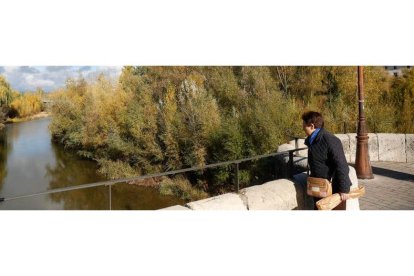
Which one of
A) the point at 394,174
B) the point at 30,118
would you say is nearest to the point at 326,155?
the point at 394,174

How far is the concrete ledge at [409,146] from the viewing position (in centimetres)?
648

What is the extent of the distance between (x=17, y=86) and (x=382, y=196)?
10.3 meters

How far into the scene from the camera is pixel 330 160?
2.84 m

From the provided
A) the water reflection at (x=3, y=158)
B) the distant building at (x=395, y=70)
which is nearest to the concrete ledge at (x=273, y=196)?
the distant building at (x=395, y=70)

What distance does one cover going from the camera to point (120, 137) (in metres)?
18.2

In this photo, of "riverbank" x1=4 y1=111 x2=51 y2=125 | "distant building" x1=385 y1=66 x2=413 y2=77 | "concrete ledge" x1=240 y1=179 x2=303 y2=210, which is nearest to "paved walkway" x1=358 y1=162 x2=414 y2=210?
"concrete ledge" x1=240 y1=179 x2=303 y2=210

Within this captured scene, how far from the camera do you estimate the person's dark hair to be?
9.31 feet

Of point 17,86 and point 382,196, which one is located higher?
point 17,86

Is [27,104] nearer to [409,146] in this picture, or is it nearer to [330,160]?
[409,146]

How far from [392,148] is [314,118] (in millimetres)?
4450

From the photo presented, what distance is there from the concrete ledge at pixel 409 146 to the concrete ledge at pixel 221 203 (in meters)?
4.53

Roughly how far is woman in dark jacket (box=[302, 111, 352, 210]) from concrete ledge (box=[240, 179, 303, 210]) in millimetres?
464
